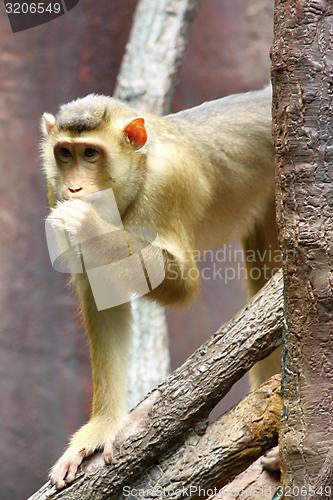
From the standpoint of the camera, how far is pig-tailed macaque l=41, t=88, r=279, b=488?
5.05m

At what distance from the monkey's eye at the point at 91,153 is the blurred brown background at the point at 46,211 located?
13.0 feet

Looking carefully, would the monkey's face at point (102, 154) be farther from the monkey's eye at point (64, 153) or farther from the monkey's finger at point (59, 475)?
the monkey's finger at point (59, 475)

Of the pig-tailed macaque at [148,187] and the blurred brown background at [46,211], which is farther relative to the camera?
the blurred brown background at [46,211]

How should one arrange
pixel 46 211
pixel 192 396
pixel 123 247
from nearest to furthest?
pixel 192 396, pixel 123 247, pixel 46 211

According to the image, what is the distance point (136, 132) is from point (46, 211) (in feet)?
13.5

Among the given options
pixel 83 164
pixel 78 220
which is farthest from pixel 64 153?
pixel 78 220

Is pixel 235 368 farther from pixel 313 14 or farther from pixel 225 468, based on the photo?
pixel 313 14

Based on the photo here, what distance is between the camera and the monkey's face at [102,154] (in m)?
5.04

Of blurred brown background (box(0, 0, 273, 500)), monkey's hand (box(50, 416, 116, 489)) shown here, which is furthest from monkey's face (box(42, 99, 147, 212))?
blurred brown background (box(0, 0, 273, 500))

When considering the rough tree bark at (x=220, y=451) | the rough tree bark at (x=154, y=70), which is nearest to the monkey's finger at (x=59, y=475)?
the rough tree bark at (x=220, y=451)

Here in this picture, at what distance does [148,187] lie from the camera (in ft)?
17.1

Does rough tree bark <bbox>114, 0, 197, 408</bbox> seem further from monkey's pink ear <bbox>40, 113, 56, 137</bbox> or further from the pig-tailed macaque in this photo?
monkey's pink ear <bbox>40, 113, 56, 137</bbox>

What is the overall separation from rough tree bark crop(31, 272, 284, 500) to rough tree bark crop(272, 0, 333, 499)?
1.26m

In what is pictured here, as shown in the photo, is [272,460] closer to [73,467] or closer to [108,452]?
[108,452]
